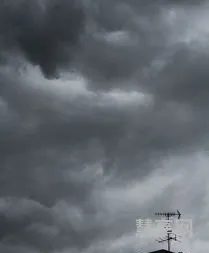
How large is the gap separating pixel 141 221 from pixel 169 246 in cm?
778

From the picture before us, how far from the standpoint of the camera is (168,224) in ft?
203

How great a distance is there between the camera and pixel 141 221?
189 feet

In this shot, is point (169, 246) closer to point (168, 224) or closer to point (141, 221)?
point (168, 224)

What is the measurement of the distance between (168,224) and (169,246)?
3412 mm

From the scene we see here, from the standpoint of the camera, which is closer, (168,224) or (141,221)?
(141,221)

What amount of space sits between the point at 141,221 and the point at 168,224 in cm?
656

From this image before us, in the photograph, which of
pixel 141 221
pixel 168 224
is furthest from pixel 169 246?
pixel 141 221

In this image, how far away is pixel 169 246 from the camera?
61.2m
